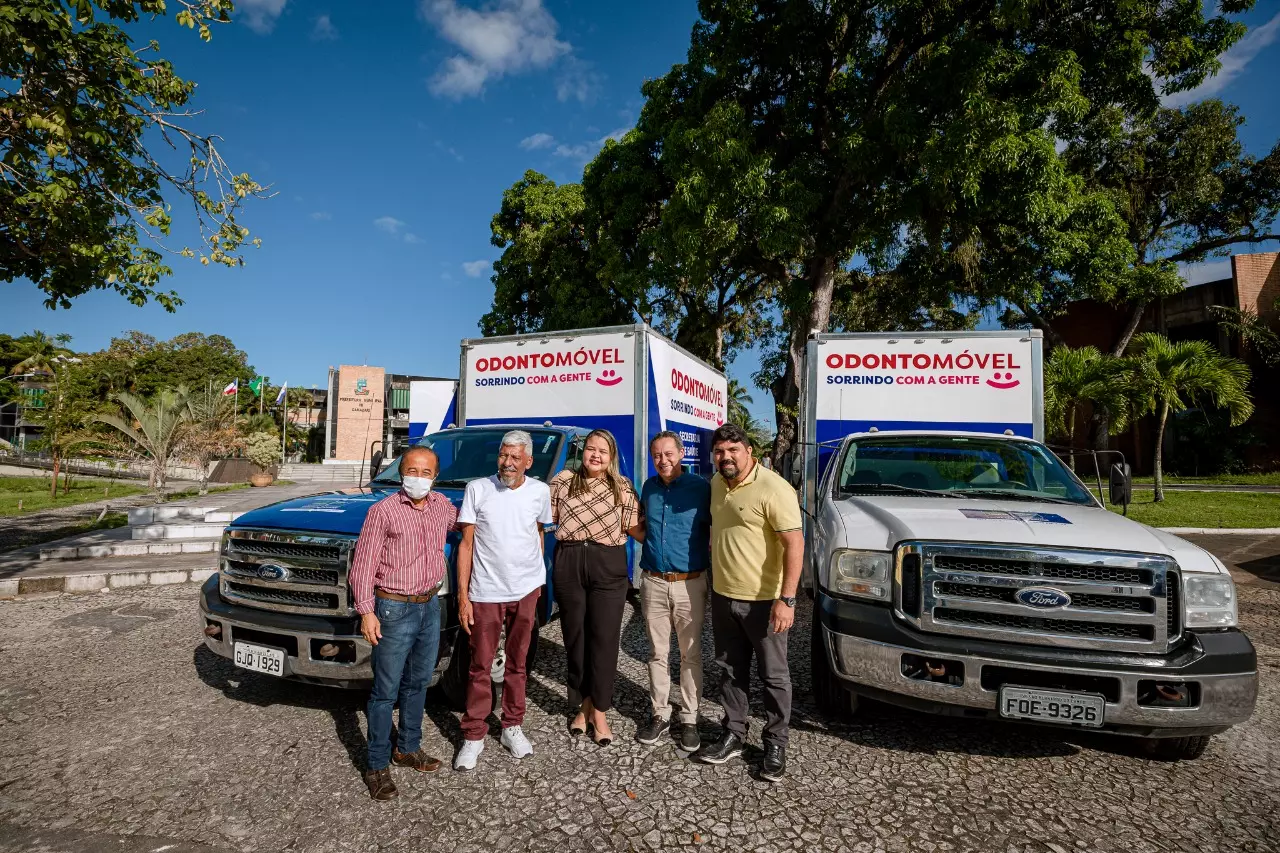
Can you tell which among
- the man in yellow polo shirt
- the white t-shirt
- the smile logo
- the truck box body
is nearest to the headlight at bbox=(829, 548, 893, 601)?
the man in yellow polo shirt

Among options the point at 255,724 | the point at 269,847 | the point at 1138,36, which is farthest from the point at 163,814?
the point at 1138,36

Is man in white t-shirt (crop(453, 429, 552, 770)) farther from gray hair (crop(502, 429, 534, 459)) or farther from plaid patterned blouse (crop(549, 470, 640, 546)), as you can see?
plaid patterned blouse (crop(549, 470, 640, 546))

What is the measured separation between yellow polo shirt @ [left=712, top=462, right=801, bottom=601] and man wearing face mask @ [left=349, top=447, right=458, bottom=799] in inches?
60.4

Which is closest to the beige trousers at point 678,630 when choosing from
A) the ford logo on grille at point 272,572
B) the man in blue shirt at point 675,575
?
the man in blue shirt at point 675,575

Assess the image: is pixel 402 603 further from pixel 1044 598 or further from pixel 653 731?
pixel 1044 598

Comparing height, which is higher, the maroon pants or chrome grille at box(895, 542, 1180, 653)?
chrome grille at box(895, 542, 1180, 653)

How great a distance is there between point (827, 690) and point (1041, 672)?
3.86 ft

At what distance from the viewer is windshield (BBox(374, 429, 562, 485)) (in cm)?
507

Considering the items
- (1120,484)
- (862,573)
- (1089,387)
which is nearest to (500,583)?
(862,573)

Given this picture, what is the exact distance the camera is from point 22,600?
6.98 m

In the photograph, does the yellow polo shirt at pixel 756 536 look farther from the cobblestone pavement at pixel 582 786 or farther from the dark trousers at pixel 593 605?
the cobblestone pavement at pixel 582 786

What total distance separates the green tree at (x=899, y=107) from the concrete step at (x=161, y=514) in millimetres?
10931

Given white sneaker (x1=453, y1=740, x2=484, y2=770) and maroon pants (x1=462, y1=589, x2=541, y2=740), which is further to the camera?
maroon pants (x1=462, y1=589, x2=541, y2=740)

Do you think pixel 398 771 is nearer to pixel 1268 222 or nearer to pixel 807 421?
pixel 807 421
